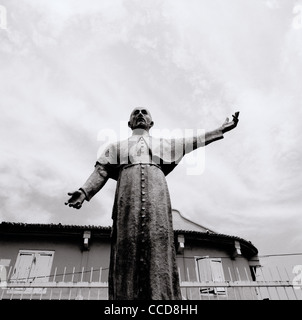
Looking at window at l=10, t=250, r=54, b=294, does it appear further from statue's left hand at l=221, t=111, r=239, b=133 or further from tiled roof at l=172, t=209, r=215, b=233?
statue's left hand at l=221, t=111, r=239, b=133

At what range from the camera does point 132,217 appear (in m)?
2.50

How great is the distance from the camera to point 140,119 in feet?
11.7

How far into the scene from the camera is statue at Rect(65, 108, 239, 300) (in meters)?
2.18

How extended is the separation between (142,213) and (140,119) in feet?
4.75

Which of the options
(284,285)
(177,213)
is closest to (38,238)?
(177,213)

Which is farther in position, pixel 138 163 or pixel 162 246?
pixel 138 163

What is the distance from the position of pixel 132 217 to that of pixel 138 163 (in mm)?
676

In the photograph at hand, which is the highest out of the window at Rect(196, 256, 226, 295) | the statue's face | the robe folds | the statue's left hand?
the window at Rect(196, 256, 226, 295)

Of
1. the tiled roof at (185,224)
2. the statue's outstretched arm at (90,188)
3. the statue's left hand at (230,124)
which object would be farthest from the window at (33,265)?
the statue's left hand at (230,124)

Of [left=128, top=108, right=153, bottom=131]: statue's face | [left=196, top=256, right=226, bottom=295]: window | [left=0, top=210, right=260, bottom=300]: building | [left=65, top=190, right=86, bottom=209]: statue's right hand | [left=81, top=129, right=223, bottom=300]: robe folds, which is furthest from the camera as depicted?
[left=196, top=256, right=226, bottom=295]: window

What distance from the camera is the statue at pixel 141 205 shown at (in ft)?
7.14

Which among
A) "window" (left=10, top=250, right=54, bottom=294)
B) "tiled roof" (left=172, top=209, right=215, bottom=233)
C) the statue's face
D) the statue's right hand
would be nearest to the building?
"window" (left=10, top=250, right=54, bottom=294)

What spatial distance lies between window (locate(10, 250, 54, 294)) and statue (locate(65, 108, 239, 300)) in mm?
9476
